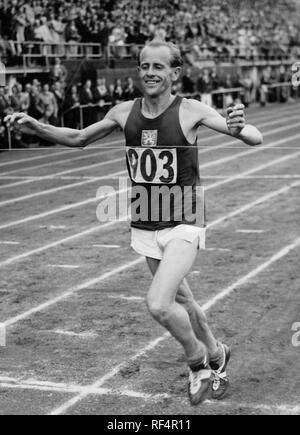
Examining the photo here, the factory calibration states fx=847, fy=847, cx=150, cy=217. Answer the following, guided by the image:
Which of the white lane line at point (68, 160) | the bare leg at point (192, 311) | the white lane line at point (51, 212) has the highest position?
the bare leg at point (192, 311)

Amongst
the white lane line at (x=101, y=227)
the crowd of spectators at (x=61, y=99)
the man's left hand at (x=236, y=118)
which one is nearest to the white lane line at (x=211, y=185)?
the white lane line at (x=101, y=227)

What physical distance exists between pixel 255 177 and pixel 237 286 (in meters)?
8.90

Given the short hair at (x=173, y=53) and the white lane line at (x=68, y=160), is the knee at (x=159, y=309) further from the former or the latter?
the white lane line at (x=68, y=160)

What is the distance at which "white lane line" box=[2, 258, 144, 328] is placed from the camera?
25.8 feet

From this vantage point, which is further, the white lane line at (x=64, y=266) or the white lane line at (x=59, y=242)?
the white lane line at (x=59, y=242)

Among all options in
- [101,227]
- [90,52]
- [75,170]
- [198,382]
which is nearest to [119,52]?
[90,52]

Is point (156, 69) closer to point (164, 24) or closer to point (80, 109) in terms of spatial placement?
point (80, 109)

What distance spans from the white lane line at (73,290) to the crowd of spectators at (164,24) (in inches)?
579

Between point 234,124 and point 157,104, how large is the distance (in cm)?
71

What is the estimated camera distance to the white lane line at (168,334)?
5676 millimetres

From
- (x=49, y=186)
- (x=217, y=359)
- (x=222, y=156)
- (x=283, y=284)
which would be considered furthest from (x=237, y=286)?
(x=222, y=156)

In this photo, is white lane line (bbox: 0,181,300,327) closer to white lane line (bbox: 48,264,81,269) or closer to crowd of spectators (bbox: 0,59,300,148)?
white lane line (bbox: 48,264,81,269)

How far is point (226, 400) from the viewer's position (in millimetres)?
5738

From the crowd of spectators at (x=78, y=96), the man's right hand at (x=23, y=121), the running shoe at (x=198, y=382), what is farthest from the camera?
the crowd of spectators at (x=78, y=96)
